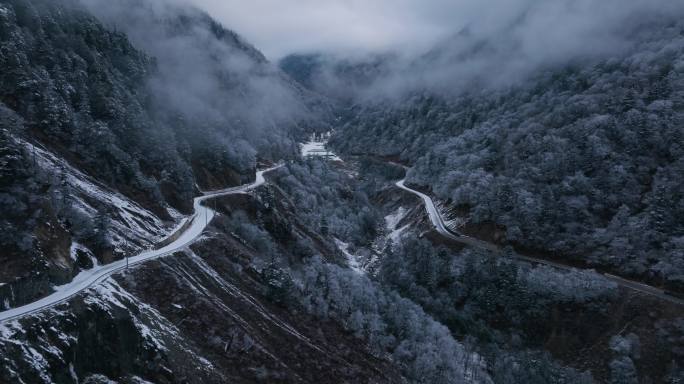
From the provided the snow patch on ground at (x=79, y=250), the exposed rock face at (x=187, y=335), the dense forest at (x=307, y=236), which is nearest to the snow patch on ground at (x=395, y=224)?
the dense forest at (x=307, y=236)

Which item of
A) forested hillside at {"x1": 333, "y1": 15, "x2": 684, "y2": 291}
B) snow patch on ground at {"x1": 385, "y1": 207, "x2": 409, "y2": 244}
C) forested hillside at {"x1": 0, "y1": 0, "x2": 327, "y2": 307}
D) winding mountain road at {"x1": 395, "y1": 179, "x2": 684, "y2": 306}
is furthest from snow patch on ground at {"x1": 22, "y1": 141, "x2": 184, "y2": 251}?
forested hillside at {"x1": 333, "y1": 15, "x2": 684, "y2": 291}

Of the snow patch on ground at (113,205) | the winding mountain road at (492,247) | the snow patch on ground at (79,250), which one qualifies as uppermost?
the winding mountain road at (492,247)

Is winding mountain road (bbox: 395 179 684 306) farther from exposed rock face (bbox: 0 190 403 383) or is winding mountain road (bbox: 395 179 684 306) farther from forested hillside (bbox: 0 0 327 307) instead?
forested hillside (bbox: 0 0 327 307)

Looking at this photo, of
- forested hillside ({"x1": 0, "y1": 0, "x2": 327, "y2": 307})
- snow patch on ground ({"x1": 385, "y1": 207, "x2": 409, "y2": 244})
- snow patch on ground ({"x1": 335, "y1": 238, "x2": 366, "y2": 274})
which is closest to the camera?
forested hillside ({"x1": 0, "y1": 0, "x2": 327, "y2": 307})

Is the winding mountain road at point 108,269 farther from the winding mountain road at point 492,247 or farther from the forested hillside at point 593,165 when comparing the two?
Answer: the forested hillside at point 593,165

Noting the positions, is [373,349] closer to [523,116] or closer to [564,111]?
[564,111]

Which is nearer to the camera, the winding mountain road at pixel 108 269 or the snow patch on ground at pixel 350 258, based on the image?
the winding mountain road at pixel 108 269

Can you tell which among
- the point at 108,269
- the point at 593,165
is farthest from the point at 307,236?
the point at 593,165
